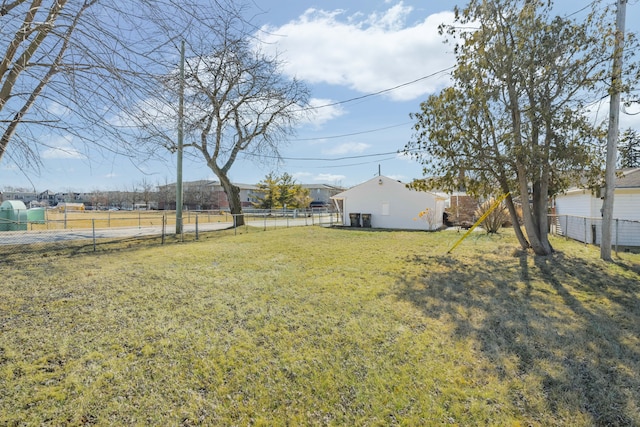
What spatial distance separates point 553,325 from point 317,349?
3108 millimetres

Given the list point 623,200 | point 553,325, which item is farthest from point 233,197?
point 623,200

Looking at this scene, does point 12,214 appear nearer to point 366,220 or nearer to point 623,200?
point 366,220

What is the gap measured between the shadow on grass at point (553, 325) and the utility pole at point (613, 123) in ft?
3.63

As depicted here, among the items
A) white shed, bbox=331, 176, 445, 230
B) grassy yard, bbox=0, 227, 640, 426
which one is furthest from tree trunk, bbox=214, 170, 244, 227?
grassy yard, bbox=0, 227, 640, 426

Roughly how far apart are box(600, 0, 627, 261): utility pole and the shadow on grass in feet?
3.63

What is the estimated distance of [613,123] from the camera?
26.3ft

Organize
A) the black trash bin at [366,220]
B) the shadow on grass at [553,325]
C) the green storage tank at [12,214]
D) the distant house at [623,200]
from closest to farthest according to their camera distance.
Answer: the shadow on grass at [553,325], the distant house at [623,200], the green storage tank at [12,214], the black trash bin at [366,220]

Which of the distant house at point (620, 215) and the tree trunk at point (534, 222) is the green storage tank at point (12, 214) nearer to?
the tree trunk at point (534, 222)

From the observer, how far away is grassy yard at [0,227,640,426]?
8.16ft

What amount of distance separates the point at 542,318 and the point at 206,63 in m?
5.05

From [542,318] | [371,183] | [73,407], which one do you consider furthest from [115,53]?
[371,183]

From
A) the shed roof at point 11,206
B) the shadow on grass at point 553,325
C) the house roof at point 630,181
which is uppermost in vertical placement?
the house roof at point 630,181

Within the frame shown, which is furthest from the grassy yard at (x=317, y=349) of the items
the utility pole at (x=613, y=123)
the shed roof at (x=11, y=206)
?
the shed roof at (x=11, y=206)

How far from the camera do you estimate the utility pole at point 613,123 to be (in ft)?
25.5
